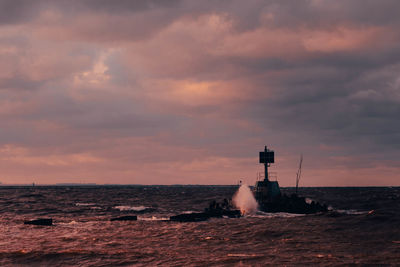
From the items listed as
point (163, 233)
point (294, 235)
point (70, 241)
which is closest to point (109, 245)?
point (70, 241)

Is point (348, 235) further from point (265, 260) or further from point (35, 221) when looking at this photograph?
point (35, 221)

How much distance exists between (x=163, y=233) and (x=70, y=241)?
28.7ft

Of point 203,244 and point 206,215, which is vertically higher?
point 206,215

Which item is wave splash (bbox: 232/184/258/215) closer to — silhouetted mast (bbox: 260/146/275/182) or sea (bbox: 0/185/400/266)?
silhouetted mast (bbox: 260/146/275/182)

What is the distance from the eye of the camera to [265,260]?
89.6 ft

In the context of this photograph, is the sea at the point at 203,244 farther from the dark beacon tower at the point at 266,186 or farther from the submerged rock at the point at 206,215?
the dark beacon tower at the point at 266,186

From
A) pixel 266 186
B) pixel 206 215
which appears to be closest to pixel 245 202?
pixel 266 186

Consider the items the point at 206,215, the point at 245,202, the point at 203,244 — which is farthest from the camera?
the point at 245,202

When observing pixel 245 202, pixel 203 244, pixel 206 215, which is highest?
pixel 245 202

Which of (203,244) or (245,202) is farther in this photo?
(245,202)

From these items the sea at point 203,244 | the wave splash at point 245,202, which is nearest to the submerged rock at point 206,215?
the wave splash at point 245,202

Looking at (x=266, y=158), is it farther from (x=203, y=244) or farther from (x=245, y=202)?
(x=203, y=244)

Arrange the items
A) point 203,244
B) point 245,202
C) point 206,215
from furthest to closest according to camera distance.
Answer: point 245,202, point 206,215, point 203,244

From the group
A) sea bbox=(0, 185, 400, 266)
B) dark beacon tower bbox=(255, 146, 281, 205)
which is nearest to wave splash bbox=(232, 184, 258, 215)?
dark beacon tower bbox=(255, 146, 281, 205)
